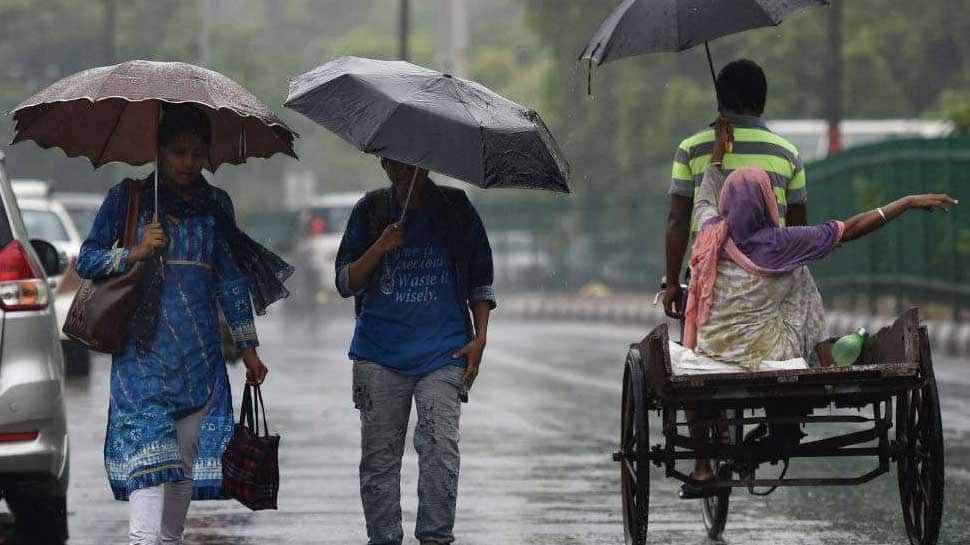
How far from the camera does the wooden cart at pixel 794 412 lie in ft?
23.9

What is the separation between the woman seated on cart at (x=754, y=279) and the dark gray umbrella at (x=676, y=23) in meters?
0.54

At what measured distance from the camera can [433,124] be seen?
7090 mm

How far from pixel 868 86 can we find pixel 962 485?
33.7 meters

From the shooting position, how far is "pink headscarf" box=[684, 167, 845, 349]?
7531mm

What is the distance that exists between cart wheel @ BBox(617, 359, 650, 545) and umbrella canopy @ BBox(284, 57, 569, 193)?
771mm

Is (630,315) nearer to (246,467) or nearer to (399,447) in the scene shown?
(399,447)

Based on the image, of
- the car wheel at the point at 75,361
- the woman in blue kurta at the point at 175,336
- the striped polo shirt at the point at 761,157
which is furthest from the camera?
the car wheel at the point at 75,361

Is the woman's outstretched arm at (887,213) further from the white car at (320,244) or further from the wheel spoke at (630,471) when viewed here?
the white car at (320,244)

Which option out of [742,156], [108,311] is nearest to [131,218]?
[108,311]

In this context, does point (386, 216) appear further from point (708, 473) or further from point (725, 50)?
point (725, 50)

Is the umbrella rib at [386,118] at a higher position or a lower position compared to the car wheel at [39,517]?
higher

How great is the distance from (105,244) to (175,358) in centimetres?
44

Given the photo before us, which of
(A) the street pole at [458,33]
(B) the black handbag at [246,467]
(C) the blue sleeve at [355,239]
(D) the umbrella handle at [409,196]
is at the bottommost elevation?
(B) the black handbag at [246,467]

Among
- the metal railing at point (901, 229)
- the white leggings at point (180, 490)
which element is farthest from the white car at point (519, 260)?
the white leggings at point (180, 490)
